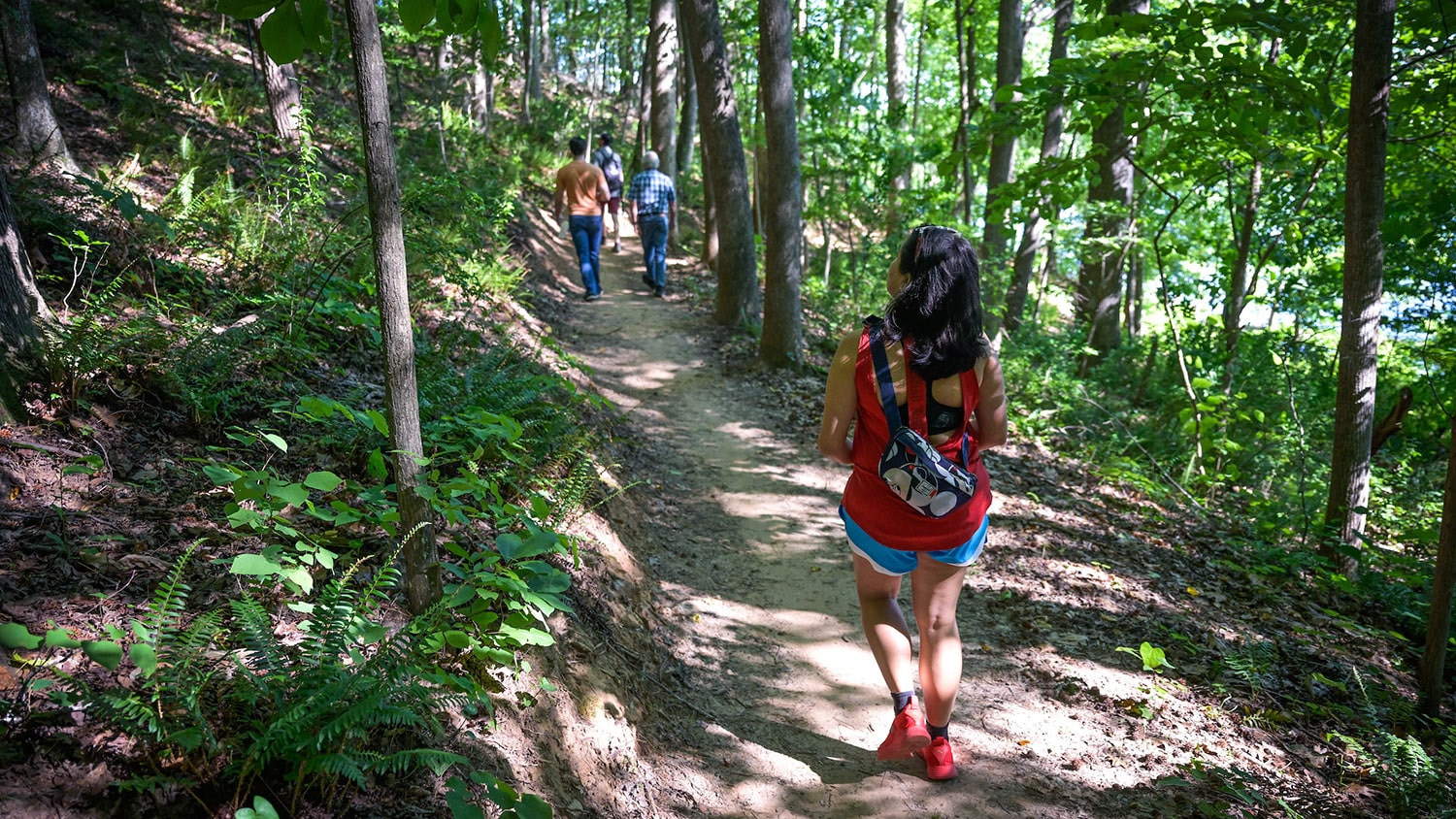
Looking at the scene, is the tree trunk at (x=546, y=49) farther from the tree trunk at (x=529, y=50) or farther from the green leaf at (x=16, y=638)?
the green leaf at (x=16, y=638)

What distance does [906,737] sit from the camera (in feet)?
10.8

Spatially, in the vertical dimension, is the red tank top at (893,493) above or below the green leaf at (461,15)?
below

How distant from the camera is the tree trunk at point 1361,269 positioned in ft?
17.0

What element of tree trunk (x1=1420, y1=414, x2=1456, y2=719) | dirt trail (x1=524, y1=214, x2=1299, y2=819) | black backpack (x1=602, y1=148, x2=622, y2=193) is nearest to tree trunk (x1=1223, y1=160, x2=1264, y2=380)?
dirt trail (x1=524, y1=214, x2=1299, y2=819)

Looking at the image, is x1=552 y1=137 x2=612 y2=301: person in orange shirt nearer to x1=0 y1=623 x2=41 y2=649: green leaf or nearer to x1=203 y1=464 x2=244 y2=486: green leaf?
x1=203 y1=464 x2=244 y2=486: green leaf

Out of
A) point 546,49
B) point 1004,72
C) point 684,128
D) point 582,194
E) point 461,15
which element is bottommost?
point 461,15

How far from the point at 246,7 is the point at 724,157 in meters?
8.81

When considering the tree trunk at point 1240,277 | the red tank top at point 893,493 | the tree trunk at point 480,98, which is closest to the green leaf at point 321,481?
the red tank top at point 893,493

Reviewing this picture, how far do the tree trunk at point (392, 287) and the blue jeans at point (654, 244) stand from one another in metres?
9.96

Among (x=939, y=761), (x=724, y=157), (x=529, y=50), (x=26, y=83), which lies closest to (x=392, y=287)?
(x=939, y=761)

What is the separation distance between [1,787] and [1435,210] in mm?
7657

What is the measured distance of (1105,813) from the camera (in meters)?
3.24

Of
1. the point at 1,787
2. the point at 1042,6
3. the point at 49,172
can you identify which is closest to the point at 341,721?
the point at 1,787

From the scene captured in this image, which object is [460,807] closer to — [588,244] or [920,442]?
[920,442]
